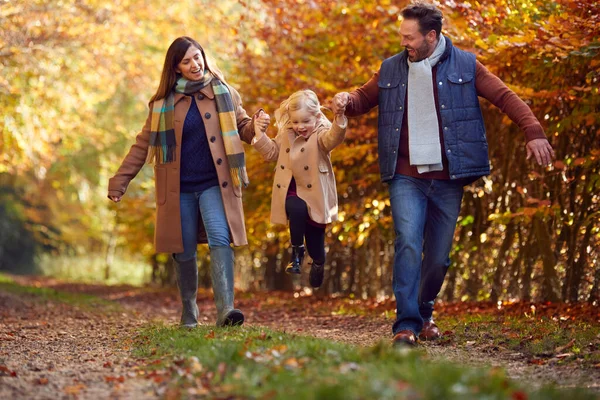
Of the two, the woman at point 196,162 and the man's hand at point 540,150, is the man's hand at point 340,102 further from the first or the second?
the man's hand at point 540,150

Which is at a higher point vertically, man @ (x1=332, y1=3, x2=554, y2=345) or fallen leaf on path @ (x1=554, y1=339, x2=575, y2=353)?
man @ (x1=332, y1=3, x2=554, y2=345)

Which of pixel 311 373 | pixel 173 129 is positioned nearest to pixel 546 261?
pixel 173 129

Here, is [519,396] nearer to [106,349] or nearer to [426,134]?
[426,134]

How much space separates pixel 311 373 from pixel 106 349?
8.48ft

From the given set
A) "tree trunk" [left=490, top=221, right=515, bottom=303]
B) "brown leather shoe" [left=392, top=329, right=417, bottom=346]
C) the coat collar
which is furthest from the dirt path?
the coat collar

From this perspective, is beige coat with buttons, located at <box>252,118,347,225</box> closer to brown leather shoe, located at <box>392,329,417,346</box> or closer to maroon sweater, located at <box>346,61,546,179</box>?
maroon sweater, located at <box>346,61,546,179</box>

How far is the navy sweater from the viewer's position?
254 inches

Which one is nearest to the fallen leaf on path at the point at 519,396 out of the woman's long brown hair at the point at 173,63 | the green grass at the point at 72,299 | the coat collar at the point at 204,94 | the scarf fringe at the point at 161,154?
the scarf fringe at the point at 161,154

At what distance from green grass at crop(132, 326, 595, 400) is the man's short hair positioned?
7.14 feet

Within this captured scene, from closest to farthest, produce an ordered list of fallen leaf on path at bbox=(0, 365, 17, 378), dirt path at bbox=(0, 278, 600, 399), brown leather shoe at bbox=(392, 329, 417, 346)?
1. dirt path at bbox=(0, 278, 600, 399)
2. fallen leaf on path at bbox=(0, 365, 17, 378)
3. brown leather shoe at bbox=(392, 329, 417, 346)

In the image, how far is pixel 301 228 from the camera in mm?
6320

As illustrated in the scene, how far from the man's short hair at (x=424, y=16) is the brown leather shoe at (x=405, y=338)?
6.32 ft

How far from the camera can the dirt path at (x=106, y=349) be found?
4.36 m

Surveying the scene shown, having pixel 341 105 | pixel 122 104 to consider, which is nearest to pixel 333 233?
pixel 341 105
